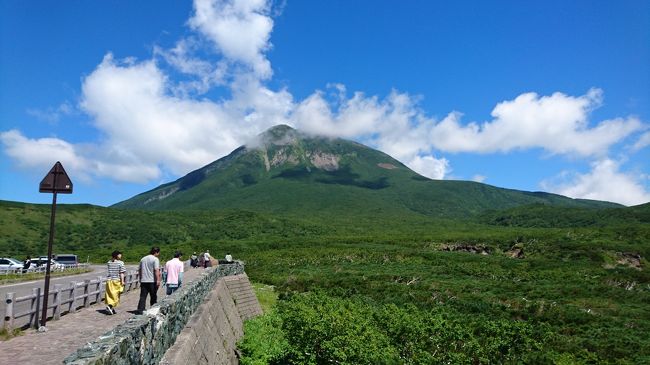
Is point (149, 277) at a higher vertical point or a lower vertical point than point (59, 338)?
higher

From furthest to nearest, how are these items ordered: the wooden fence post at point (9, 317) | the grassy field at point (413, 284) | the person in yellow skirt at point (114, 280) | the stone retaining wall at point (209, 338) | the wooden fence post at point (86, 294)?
the grassy field at point (413, 284), the wooden fence post at point (86, 294), the person in yellow skirt at point (114, 280), the wooden fence post at point (9, 317), the stone retaining wall at point (209, 338)

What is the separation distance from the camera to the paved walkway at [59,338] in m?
10.7

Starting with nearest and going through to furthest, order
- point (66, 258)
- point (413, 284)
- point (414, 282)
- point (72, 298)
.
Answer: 1. point (72, 298)
2. point (413, 284)
3. point (414, 282)
4. point (66, 258)

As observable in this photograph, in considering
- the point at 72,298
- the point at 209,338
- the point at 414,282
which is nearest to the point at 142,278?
the point at 72,298

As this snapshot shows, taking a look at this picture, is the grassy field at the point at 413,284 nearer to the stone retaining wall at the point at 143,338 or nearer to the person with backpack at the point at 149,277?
the person with backpack at the point at 149,277

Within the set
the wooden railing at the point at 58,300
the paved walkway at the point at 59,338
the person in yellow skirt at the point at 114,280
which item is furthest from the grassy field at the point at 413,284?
the wooden railing at the point at 58,300

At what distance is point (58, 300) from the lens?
16078 millimetres

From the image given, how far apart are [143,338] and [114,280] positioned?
33.0 ft

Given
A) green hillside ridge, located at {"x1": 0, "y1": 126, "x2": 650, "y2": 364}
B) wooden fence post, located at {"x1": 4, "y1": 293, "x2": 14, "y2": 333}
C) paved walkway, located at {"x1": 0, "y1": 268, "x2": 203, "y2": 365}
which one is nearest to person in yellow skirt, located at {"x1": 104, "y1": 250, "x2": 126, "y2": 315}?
paved walkway, located at {"x1": 0, "y1": 268, "x2": 203, "y2": 365}

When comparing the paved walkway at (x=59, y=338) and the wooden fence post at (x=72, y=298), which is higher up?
the wooden fence post at (x=72, y=298)

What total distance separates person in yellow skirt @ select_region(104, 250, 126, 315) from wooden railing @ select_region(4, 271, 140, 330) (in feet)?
4.63

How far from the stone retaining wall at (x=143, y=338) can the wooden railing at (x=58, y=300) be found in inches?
177

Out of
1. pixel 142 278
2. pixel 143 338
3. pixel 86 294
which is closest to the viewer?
pixel 143 338

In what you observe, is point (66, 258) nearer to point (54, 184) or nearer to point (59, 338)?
point (54, 184)
